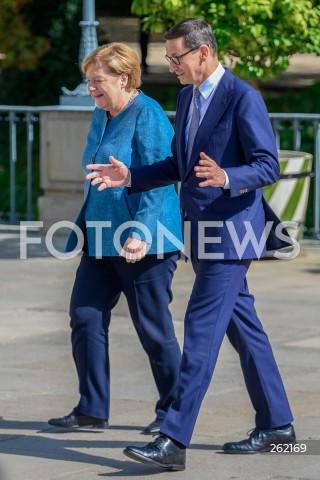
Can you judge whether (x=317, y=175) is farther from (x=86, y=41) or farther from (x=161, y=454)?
(x=161, y=454)

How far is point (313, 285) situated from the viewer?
1054 centimetres

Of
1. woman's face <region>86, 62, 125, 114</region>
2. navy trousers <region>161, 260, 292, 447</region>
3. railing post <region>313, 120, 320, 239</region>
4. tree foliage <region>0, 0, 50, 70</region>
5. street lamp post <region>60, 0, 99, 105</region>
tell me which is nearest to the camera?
navy trousers <region>161, 260, 292, 447</region>

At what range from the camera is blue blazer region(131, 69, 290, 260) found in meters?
5.30

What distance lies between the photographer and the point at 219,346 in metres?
5.48

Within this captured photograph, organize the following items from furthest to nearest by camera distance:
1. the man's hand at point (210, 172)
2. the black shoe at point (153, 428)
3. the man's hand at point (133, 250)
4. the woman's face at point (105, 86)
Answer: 1. the black shoe at point (153, 428)
2. the woman's face at point (105, 86)
3. the man's hand at point (133, 250)
4. the man's hand at point (210, 172)

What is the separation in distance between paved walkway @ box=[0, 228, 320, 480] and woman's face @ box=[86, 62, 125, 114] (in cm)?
154

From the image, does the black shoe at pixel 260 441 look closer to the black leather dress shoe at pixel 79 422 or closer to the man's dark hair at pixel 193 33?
the black leather dress shoe at pixel 79 422

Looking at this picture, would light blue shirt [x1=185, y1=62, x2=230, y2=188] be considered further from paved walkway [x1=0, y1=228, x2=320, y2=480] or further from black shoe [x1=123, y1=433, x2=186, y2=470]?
paved walkway [x1=0, y1=228, x2=320, y2=480]

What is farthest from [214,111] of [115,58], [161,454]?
[161,454]

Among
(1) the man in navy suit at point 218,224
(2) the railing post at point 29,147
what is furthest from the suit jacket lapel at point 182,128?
(2) the railing post at point 29,147

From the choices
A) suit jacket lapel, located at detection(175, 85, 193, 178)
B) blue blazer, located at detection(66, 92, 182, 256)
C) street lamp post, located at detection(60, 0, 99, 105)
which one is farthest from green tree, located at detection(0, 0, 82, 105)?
suit jacket lapel, located at detection(175, 85, 193, 178)

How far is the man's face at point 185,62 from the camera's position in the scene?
5410 mm

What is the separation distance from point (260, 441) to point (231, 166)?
121 centimetres

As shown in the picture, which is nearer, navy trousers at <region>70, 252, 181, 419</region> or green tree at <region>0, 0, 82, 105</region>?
A: navy trousers at <region>70, 252, 181, 419</region>
